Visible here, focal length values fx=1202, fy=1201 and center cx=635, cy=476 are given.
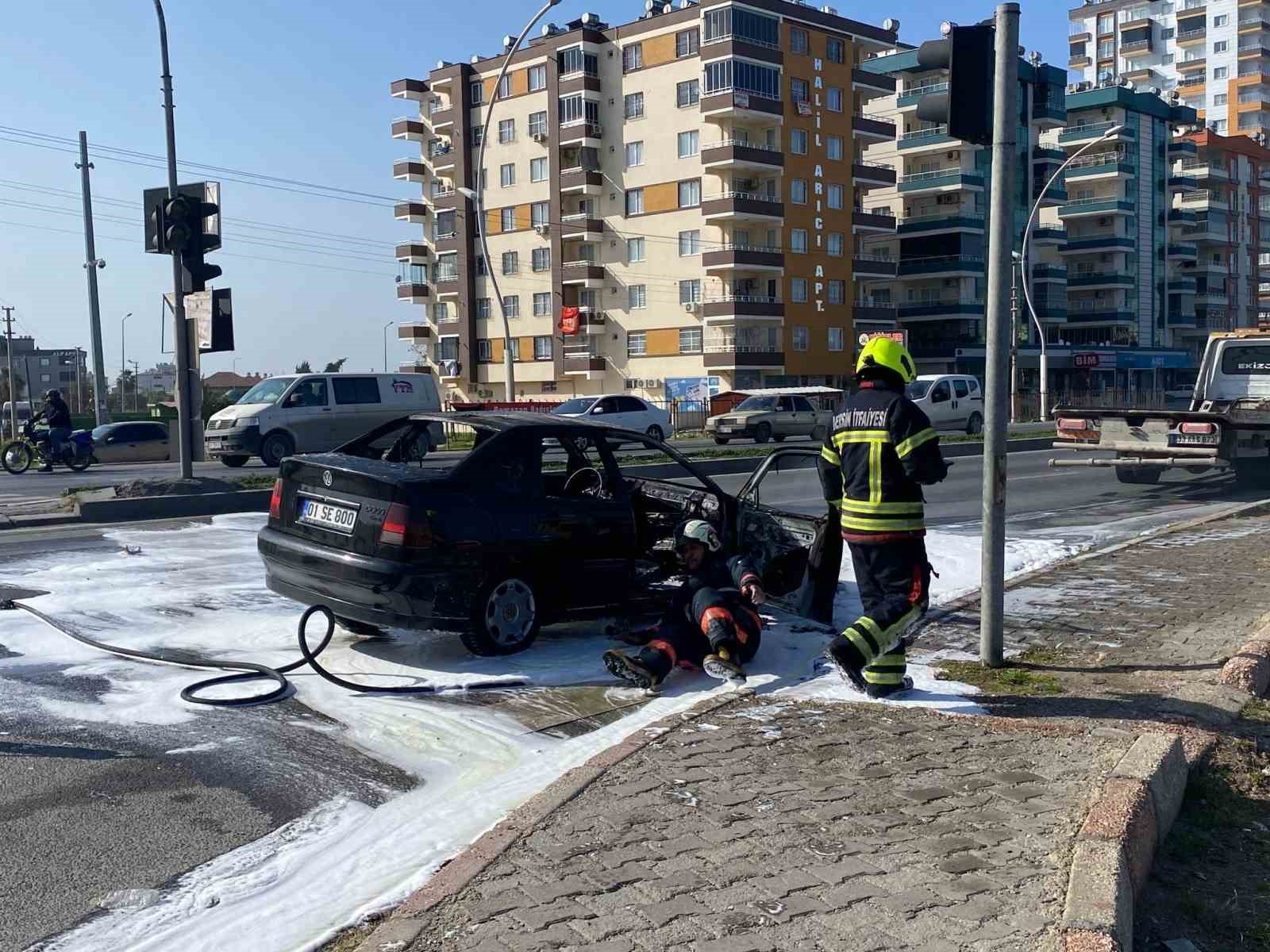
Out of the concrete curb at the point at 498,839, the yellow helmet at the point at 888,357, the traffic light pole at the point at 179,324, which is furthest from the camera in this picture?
the traffic light pole at the point at 179,324

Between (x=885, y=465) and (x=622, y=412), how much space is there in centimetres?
2997

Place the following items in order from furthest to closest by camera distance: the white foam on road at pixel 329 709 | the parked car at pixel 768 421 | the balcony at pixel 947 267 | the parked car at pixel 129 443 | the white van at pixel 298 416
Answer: the balcony at pixel 947 267 < the parked car at pixel 768 421 < the parked car at pixel 129 443 < the white van at pixel 298 416 < the white foam on road at pixel 329 709

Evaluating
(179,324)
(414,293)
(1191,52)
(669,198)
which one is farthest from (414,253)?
(1191,52)

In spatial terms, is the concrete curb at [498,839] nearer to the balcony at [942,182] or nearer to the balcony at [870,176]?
the balcony at [870,176]

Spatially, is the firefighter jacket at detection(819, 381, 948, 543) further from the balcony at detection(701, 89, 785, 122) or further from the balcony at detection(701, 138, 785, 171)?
the balcony at detection(701, 89, 785, 122)

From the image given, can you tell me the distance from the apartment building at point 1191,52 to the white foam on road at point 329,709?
116m

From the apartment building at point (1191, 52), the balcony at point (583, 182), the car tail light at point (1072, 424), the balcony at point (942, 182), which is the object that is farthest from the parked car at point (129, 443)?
the apartment building at point (1191, 52)

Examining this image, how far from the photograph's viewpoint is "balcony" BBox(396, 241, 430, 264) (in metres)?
79.0

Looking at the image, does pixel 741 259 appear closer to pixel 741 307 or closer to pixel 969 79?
pixel 741 307

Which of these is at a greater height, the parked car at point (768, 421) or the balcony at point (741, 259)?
the balcony at point (741, 259)

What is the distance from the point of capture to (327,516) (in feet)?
22.4

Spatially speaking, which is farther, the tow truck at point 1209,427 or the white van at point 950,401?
the white van at point 950,401

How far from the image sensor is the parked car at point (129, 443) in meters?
31.4

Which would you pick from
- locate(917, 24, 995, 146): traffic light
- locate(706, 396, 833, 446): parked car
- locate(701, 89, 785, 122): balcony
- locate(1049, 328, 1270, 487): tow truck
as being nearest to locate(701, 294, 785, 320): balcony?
locate(701, 89, 785, 122): balcony
